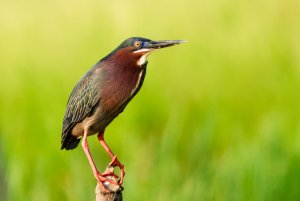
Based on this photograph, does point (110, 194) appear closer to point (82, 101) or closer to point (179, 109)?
point (82, 101)

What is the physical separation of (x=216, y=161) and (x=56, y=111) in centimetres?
121

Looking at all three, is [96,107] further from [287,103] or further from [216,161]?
[287,103]

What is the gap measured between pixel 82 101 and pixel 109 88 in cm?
14

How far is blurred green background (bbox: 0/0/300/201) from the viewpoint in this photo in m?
3.65

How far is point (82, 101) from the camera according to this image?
2.75m

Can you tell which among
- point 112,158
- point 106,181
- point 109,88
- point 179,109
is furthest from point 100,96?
point 179,109

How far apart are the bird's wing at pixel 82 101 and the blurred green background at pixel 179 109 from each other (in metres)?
0.62

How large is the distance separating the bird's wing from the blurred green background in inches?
24.5

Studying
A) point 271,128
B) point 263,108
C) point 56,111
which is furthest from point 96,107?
point 263,108

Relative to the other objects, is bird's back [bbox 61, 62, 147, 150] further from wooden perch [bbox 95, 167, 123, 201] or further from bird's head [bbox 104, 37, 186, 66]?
wooden perch [bbox 95, 167, 123, 201]

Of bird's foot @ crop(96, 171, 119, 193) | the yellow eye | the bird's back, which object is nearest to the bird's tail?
the bird's back

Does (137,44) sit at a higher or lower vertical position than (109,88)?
higher

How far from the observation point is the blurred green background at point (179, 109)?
3.65 meters

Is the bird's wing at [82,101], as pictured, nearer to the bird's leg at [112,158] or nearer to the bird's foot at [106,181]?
the bird's leg at [112,158]
